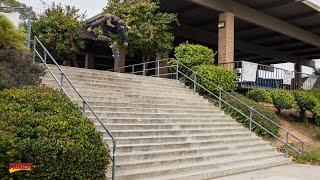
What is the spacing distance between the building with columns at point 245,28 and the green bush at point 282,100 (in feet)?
11.4

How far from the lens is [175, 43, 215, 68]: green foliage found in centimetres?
1675

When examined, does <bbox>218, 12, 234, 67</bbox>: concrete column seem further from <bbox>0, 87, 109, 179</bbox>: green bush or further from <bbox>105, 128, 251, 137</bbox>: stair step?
<bbox>0, 87, 109, 179</bbox>: green bush

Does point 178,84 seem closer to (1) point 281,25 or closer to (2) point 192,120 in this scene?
(2) point 192,120

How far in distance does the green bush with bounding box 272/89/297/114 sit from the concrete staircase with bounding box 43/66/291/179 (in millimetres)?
3568

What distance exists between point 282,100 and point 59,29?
12.3 metres

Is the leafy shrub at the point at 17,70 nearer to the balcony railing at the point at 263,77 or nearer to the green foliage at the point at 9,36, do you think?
the green foliage at the point at 9,36

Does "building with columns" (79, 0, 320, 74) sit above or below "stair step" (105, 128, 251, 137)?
above

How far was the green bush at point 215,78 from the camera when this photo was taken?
1573cm

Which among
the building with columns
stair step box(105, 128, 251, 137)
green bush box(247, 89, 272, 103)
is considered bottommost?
stair step box(105, 128, 251, 137)

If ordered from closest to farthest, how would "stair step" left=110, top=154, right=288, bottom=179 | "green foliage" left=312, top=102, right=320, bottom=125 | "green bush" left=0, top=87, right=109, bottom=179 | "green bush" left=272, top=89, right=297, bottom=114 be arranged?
"green bush" left=0, top=87, right=109, bottom=179 < "stair step" left=110, top=154, right=288, bottom=179 < "green bush" left=272, top=89, right=297, bottom=114 < "green foliage" left=312, top=102, right=320, bottom=125

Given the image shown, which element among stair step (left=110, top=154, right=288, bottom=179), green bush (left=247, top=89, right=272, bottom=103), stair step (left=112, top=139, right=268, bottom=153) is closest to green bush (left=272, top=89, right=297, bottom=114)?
green bush (left=247, top=89, right=272, bottom=103)

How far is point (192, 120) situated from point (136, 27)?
24.6 ft

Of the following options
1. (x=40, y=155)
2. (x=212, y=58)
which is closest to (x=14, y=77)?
(x=40, y=155)

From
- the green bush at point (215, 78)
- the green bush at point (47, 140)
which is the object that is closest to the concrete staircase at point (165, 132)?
the green bush at point (215, 78)
